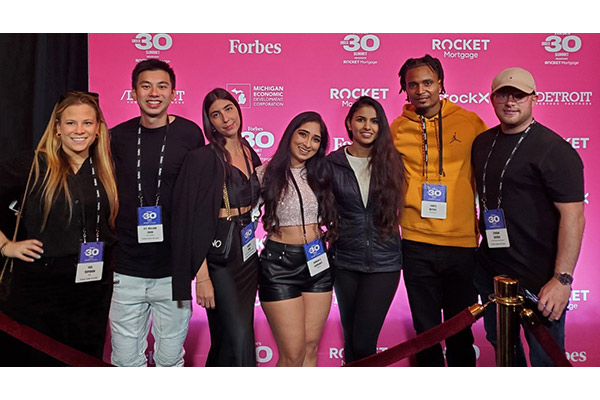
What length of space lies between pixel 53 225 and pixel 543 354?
2.79 metres

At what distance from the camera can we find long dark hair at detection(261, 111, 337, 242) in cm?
287

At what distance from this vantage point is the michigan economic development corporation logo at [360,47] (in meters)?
3.16

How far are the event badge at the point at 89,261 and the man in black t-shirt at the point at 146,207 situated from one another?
0.37 ft

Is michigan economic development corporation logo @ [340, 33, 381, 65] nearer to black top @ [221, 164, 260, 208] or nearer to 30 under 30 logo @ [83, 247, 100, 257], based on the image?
black top @ [221, 164, 260, 208]

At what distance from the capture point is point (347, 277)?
2.96m

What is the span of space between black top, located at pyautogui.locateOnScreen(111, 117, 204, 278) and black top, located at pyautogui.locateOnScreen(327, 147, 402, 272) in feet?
2.93

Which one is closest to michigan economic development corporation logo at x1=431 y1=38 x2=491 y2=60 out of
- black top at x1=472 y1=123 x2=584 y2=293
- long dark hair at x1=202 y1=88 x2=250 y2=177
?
black top at x1=472 y1=123 x2=584 y2=293

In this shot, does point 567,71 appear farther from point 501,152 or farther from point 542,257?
point 542,257

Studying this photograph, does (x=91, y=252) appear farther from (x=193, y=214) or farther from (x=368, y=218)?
(x=368, y=218)

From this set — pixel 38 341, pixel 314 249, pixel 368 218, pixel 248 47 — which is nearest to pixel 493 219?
pixel 368 218

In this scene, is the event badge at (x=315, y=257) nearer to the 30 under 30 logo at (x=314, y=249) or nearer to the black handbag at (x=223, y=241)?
the 30 under 30 logo at (x=314, y=249)

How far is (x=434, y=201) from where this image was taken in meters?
2.92

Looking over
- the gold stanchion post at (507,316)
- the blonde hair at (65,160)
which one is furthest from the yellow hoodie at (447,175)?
the blonde hair at (65,160)
